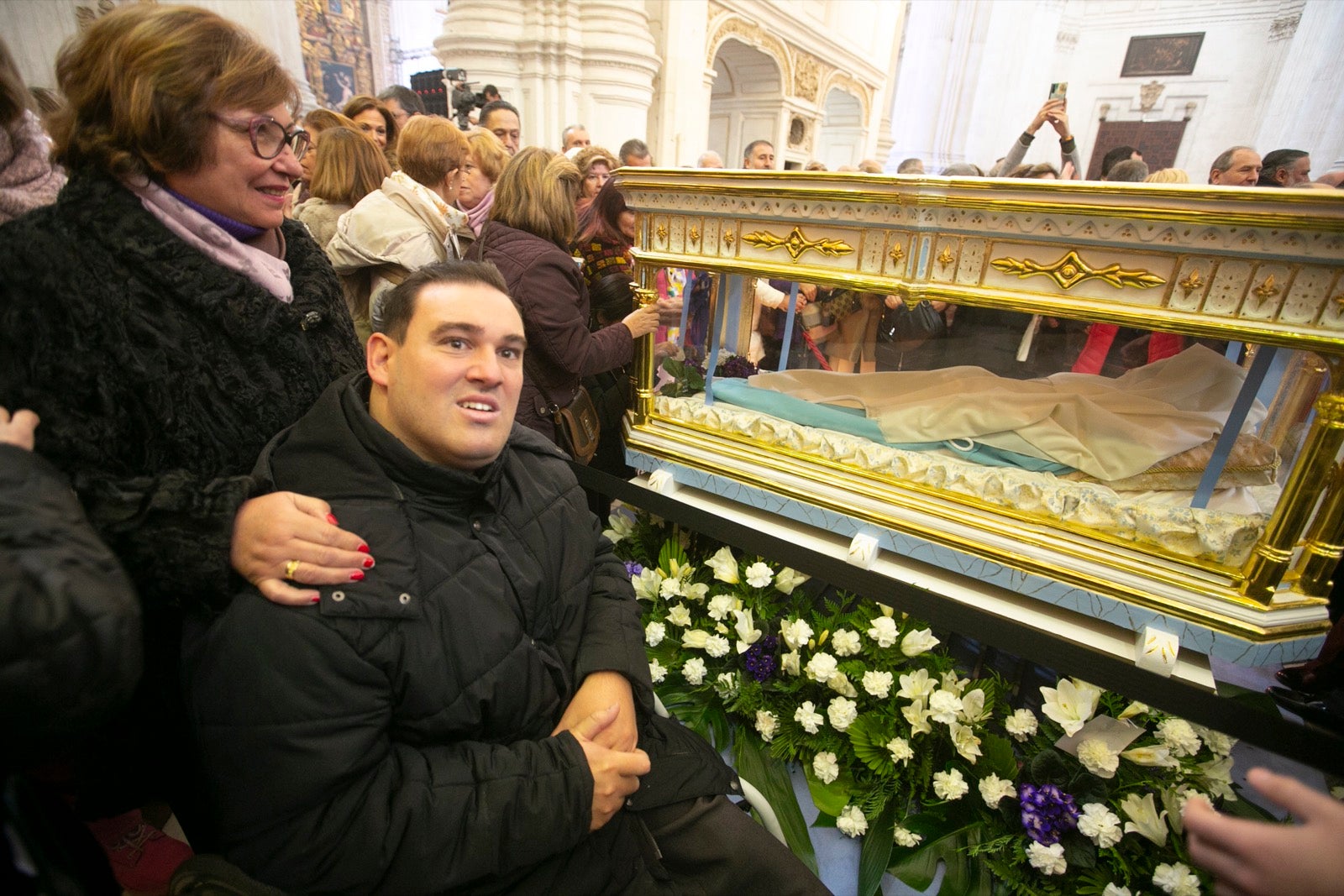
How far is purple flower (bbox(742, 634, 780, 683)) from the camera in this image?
2.08 meters

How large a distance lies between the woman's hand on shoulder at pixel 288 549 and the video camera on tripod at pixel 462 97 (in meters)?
6.04

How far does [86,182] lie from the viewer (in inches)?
41.9

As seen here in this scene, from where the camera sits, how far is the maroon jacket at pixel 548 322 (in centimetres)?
223

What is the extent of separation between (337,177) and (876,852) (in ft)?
10.0

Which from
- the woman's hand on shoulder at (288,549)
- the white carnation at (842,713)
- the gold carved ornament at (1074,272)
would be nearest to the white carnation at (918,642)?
the white carnation at (842,713)

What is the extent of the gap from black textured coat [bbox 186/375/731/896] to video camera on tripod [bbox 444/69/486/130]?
5.93 m

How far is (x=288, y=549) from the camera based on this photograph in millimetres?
1013

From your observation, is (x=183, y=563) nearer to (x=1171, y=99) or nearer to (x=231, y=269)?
(x=231, y=269)

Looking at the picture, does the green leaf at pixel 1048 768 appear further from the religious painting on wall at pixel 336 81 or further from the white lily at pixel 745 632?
the religious painting on wall at pixel 336 81

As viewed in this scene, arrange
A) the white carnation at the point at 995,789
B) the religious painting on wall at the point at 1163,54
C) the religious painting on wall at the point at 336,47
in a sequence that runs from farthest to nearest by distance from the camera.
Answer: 1. the religious painting on wall at the point at 336,47
2. the religious painting on wall at the point at 1163,54
3. the white carnation at the point at 995,789

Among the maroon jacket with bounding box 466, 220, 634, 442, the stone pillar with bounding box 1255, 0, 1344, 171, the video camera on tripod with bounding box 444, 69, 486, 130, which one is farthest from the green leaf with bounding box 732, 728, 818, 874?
the stone pillar with bounding box 1255, 0, 1344, 171

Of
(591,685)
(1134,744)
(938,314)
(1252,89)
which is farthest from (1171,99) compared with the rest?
(591,685)

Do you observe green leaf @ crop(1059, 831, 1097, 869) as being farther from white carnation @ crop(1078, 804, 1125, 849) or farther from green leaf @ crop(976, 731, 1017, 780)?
green leaf @ crop(976, 731, 1017, 780)

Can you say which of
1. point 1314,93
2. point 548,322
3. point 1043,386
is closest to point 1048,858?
point 1043,386
